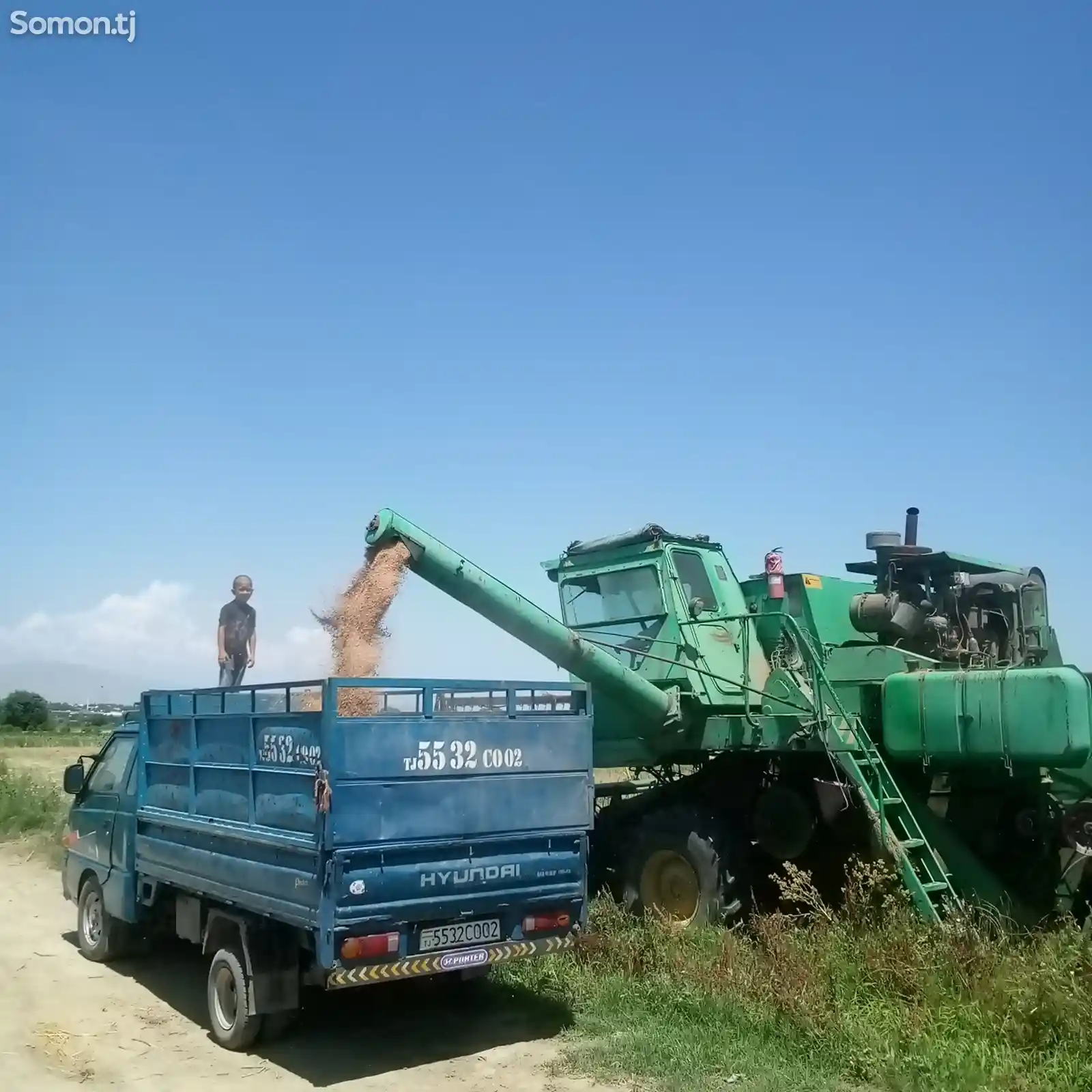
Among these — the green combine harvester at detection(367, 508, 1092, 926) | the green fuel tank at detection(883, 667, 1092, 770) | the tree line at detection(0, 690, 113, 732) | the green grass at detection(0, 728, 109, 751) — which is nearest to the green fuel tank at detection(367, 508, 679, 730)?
the green combine harvester at detection(367, 508, 1092, 926)

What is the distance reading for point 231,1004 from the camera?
23.6ft

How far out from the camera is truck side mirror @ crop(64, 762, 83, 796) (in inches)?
389

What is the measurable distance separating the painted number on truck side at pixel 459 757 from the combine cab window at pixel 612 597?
4015mm

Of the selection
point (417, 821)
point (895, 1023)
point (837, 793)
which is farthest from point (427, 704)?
point (837, 793)

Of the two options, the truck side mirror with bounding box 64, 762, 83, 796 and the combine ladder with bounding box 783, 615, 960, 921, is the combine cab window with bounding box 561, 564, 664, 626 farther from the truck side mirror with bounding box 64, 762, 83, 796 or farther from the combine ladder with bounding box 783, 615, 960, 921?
the truck side mirror with bounding box 64, 762, 83, 796

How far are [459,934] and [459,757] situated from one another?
103cm

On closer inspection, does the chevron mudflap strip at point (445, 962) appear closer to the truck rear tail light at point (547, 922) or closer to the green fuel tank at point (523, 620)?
the truck rear tail light at point (547, 922)

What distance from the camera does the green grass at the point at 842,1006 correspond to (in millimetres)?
6098

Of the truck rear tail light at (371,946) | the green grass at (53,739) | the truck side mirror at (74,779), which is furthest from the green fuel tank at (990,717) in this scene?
the green grass at (53,739)

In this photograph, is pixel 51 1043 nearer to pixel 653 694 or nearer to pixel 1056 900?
pixel 653 694

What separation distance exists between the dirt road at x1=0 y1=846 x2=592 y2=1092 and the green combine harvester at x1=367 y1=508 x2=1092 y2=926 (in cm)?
270

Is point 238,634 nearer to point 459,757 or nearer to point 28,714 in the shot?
point 459,757

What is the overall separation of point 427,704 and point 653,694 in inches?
144

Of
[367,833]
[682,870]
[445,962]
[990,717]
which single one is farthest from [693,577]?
[367,833]
